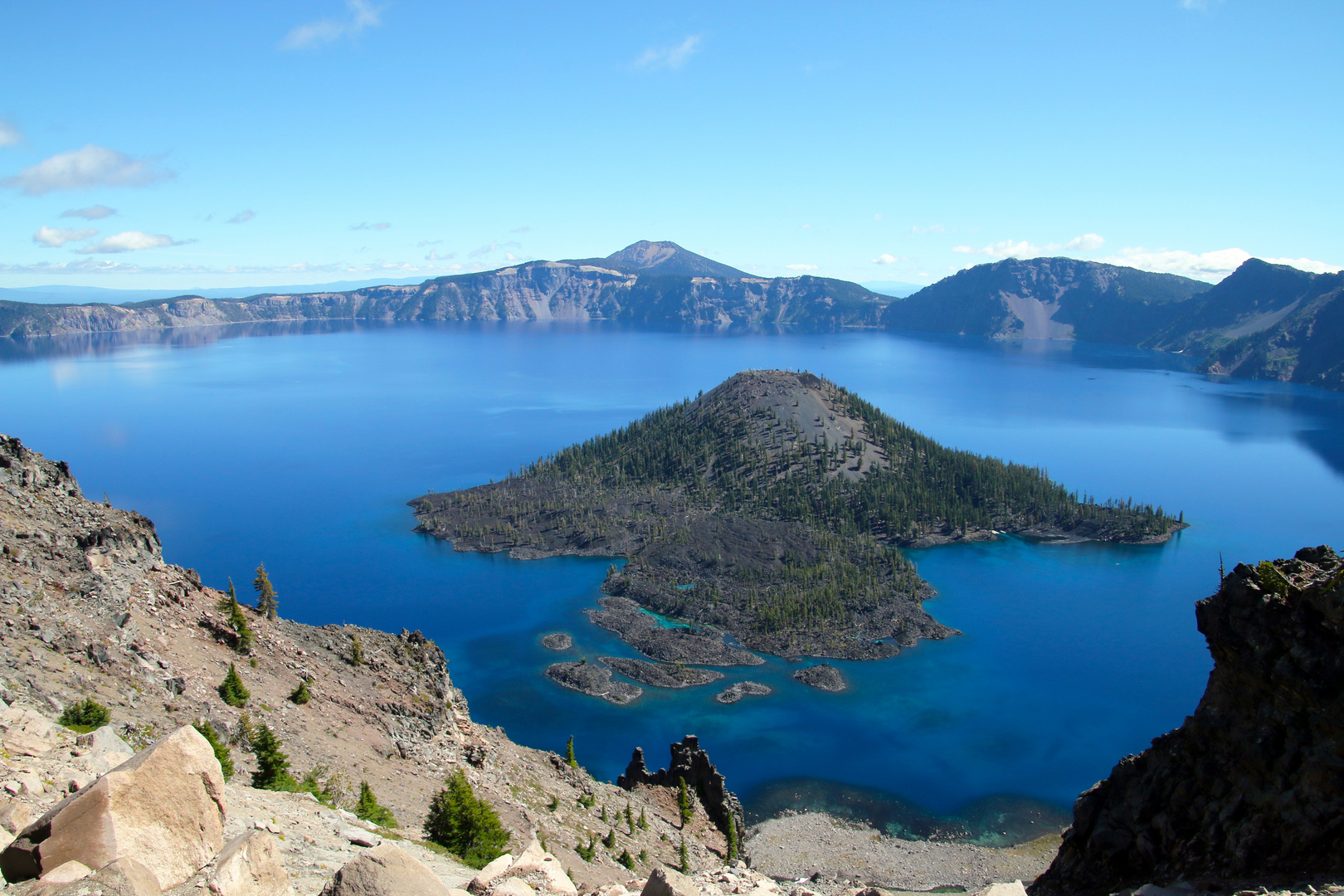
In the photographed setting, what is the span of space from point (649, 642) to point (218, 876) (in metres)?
81.8

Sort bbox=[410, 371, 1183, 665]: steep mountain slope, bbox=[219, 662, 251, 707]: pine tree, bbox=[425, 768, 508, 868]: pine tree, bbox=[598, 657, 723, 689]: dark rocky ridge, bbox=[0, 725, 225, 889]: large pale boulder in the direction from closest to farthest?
1. bbox=[0, 725, 225, 889]: large pale boulder
2. bbox=[425, 768, 508, 868]: pine tree
3. bbox=[219, 662, 251, 707]: pine tree
4. bbox=[598, 657, 723, 689]: dark rocky ridge
5. bbox=[410, 371, 1183, 665]: steep mountain slope

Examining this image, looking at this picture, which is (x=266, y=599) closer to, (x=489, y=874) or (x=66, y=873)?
(x=489, y=874)

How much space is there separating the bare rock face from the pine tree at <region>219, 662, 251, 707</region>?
35080mm

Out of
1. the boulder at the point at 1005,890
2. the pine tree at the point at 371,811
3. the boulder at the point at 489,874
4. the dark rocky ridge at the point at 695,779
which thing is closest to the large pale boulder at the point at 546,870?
the boulder at the point at 489,874

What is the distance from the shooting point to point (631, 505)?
5719 inches

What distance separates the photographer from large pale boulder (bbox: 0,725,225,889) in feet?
47.1

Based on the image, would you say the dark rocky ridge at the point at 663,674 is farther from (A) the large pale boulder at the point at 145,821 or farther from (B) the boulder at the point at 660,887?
(A) the large pale boulder at the point at 145,821

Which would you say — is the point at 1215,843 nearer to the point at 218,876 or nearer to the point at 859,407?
the point at 218,876

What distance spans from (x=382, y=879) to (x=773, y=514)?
407 feet

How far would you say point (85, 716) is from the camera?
27.2m

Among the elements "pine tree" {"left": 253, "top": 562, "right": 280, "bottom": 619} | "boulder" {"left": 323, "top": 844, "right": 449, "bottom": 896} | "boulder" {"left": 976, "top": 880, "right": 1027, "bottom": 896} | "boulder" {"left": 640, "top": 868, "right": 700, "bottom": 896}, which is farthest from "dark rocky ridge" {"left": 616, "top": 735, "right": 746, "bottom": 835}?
"boulder" {"left": 323, "top": 844, "right": 449, "bottom": 896}

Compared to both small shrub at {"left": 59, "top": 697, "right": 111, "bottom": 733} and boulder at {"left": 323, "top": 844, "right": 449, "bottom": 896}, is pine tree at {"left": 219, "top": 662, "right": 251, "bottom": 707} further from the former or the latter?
boulder at {"left": 323, "top": 844, "right": 449, "bottom": 896}

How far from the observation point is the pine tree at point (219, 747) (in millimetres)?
28859

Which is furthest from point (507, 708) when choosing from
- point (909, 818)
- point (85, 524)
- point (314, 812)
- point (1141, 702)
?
point (1141, 702)
